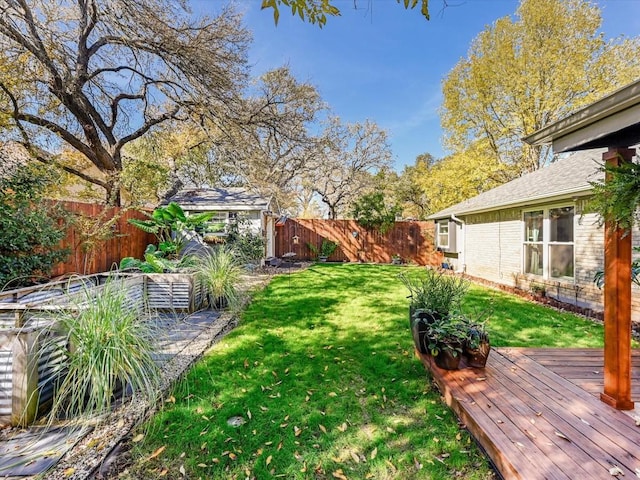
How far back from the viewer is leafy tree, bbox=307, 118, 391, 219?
67.8ft

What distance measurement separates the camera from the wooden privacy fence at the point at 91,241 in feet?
20.0

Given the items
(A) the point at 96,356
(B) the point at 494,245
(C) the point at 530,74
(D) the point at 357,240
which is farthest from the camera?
(D) the point at 357,240

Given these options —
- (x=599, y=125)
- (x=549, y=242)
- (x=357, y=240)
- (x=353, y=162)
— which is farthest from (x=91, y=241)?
(x=353, y=162)

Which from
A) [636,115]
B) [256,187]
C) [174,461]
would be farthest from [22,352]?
[256,187]

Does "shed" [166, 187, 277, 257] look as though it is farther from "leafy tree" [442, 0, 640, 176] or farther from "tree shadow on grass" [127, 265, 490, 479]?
"leafy tree" [442, 0, 640, 176]

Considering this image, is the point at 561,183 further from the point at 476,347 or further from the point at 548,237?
the point at 476,347

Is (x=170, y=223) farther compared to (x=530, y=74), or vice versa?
(x=530, y=74)

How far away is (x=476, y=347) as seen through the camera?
310 cm

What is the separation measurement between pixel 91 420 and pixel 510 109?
687 inches

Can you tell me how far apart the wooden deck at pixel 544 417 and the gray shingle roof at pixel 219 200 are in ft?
33.2

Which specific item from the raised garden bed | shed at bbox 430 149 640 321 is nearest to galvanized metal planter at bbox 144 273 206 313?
the raised garden bed

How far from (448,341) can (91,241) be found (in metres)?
6.89

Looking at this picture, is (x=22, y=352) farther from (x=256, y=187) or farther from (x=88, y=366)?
(x=256, y=187)

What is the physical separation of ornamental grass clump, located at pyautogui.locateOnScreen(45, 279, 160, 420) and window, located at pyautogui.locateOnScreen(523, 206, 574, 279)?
8003 millimetres
